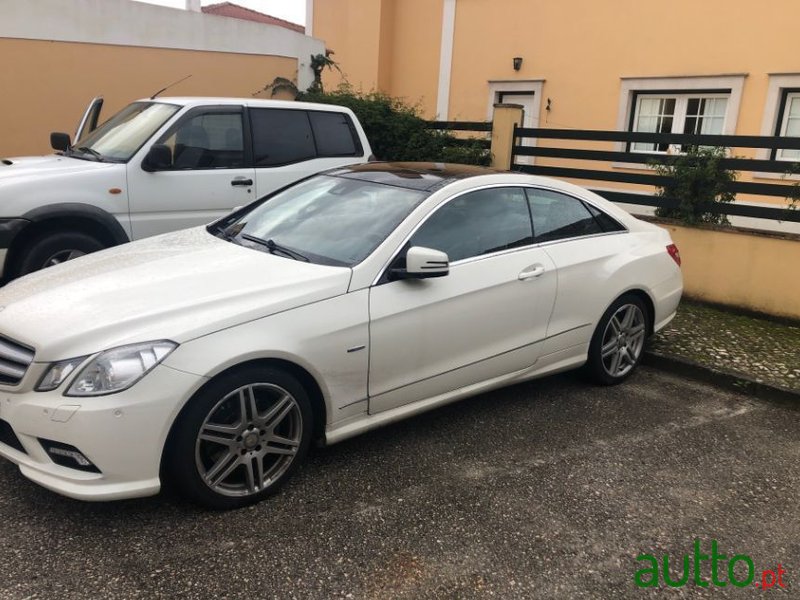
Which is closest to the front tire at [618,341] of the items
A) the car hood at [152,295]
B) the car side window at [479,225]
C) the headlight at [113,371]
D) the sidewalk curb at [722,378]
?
the sidewalk curb at [722,378]

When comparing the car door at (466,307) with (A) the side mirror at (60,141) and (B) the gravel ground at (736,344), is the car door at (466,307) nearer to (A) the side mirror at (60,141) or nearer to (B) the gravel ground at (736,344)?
(B) the gravel ground at (736,344)

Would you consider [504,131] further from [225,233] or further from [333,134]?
[225,233]

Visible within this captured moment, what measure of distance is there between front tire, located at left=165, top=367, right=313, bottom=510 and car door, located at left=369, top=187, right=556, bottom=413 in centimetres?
49

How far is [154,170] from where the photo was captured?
600cm

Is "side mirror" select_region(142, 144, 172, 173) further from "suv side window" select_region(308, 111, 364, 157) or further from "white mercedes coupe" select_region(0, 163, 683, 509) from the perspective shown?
"white mercedes coupe" select_region(0, 163, 683, 509)

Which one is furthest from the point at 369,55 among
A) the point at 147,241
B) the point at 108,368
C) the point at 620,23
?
the point at 108,368

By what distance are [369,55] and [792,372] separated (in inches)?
478

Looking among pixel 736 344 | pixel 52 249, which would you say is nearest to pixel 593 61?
pixel 736 344

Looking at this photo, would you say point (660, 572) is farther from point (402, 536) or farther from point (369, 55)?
point (369, 55)

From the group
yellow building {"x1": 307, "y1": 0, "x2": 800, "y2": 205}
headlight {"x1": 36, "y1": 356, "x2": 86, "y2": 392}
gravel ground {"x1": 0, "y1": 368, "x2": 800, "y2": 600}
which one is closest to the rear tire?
gravel ground {"x1": 0, "y1": 368, "x2": 800, "y2": 600}

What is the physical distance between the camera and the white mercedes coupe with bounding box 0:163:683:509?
2.76m

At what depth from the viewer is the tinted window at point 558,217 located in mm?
4398

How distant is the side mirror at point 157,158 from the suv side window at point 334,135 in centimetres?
166

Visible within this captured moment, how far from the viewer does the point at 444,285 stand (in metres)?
3.69
